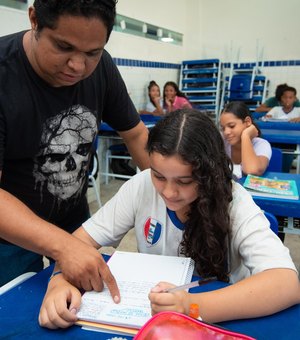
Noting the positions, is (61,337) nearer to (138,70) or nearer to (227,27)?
(138,70)

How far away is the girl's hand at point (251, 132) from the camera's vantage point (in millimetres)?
1946

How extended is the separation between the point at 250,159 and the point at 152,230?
104 cm

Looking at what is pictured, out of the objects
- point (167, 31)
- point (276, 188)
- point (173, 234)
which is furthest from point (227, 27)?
point (173, 234)

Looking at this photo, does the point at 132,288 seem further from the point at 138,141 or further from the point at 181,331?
the point at 138,141

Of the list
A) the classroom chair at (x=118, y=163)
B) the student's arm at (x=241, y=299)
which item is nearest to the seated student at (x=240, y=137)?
the student's arm at (x=241, y=299)

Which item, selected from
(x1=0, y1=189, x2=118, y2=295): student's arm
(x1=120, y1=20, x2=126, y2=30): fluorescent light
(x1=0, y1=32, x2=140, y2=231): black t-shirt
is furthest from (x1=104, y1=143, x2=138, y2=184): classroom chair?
(x1=0, y1=189, x2=118, y2=295): student's arm

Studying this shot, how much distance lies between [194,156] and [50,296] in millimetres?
447

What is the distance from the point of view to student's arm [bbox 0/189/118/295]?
0.69 m

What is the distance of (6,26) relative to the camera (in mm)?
2635

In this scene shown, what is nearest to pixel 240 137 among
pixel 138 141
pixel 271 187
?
pixel 271 187

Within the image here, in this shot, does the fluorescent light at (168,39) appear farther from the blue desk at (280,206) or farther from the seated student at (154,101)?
the blue desk at (280,206)

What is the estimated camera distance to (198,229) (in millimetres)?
880

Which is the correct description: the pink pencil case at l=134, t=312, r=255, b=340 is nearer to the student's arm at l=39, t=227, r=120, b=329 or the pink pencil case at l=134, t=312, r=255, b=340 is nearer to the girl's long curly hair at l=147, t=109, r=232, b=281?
the student's arm at l=39, t=227, r=120, b=329

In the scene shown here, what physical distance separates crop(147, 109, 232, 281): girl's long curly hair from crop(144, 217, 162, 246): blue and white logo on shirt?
3.8 inches
